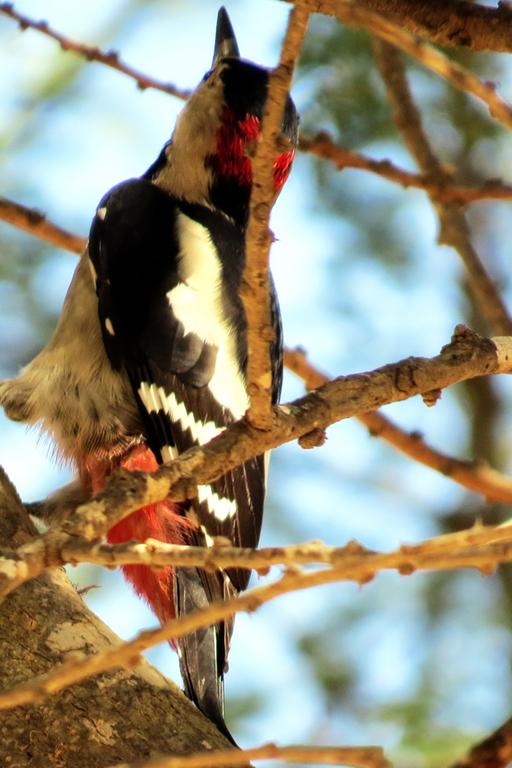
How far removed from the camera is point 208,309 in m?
2.96

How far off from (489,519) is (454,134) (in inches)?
56.3

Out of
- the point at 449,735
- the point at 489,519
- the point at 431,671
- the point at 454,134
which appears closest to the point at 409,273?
the point at 454,134

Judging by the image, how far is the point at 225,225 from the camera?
3.29 metres

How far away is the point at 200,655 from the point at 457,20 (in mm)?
1290

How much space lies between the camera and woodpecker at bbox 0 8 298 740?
271 centimetres

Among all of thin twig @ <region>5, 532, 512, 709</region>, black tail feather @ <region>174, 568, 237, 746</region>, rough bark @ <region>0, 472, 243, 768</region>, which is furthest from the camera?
black tail feather @ <region>174, 568, 237, 746</region>

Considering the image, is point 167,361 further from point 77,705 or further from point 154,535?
point 77,705

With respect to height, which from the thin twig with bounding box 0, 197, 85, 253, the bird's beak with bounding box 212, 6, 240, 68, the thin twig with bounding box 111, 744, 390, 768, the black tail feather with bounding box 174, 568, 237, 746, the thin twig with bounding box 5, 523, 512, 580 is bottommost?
the thin twig with bounding box 111, 744, 390, 768

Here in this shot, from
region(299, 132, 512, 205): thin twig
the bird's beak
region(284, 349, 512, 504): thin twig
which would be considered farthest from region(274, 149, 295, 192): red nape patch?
region(284, 349, 512, 504): thin twig

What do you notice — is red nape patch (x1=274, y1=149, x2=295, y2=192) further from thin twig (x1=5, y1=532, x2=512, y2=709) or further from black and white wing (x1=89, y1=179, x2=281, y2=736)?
thin twig (x1=5, y1=532, x2=512, y2=709)

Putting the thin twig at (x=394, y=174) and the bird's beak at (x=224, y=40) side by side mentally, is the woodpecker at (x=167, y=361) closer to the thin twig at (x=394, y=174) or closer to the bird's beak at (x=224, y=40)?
the thin twig at (x=394, y=174)

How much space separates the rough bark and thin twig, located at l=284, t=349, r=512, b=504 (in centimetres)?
109

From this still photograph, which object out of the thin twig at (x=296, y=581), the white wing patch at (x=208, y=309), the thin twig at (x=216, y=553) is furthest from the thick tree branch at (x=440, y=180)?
the thin twig at (x=296, y=581)

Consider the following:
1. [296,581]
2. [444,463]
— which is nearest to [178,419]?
[444,463]
